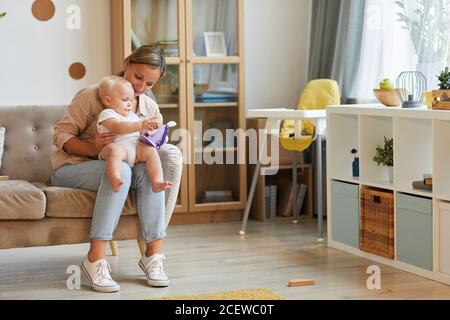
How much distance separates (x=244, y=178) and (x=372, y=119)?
48.6 inches

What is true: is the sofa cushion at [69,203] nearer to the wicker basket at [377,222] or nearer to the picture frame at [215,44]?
the wicker basket at [377,222]

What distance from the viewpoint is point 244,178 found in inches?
198

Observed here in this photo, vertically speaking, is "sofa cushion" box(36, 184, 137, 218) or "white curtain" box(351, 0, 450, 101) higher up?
"white curtain" box(351, 0, 450, 101)

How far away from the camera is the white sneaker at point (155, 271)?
134 inches

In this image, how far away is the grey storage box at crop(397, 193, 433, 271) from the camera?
3.50m

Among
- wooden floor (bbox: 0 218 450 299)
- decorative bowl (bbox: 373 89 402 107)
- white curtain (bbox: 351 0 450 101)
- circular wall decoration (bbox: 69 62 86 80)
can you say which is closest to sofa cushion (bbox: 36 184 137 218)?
wooden floor (bbox: 0 218 450 299)

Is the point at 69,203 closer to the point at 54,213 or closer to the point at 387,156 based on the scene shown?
the point at 54,213

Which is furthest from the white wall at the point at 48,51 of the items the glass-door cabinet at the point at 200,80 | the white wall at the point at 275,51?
the white wall at the point at 275,51

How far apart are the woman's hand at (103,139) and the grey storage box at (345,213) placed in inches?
51.5

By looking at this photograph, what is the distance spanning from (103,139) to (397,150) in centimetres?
134

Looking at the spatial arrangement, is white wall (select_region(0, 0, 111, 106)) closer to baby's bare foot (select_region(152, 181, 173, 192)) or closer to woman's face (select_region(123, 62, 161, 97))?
woman's face (select_region(123, 62, 161, 97))

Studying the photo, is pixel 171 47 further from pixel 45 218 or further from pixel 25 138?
pixel 45 218

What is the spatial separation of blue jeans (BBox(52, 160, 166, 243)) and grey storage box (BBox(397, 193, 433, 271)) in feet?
3.54

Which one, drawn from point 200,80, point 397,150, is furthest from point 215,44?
point 397,150
